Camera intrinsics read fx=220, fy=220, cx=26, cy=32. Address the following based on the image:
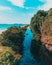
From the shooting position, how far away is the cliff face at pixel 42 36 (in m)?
29.7

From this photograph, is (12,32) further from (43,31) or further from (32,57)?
(43,31)

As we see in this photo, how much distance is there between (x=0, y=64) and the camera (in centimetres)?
1888

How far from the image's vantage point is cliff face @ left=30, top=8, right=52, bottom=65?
29672 millimetres

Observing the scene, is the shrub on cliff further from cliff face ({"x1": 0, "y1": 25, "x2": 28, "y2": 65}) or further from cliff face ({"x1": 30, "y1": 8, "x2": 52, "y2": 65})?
cliff face ({"x1": 30, "y1": 8, "x2": 52, "y2": 65})

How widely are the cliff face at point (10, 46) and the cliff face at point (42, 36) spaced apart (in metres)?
2.81

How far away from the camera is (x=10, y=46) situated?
85.5 feet

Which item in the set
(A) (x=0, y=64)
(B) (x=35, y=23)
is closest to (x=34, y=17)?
(B) (x=35, y=23)

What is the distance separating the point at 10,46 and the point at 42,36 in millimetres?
11716

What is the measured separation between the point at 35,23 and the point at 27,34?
346 centimetres

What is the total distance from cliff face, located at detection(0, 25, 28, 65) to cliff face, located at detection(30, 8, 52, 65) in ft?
9.23

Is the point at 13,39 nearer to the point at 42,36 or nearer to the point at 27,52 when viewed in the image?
the point at 27,52

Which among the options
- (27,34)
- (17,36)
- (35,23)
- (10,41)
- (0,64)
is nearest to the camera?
(0,64)

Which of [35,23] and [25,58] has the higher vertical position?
[35,23]

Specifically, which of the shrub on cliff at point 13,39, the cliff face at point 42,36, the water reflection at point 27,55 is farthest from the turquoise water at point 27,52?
the shrub on cliff at point 13,39
